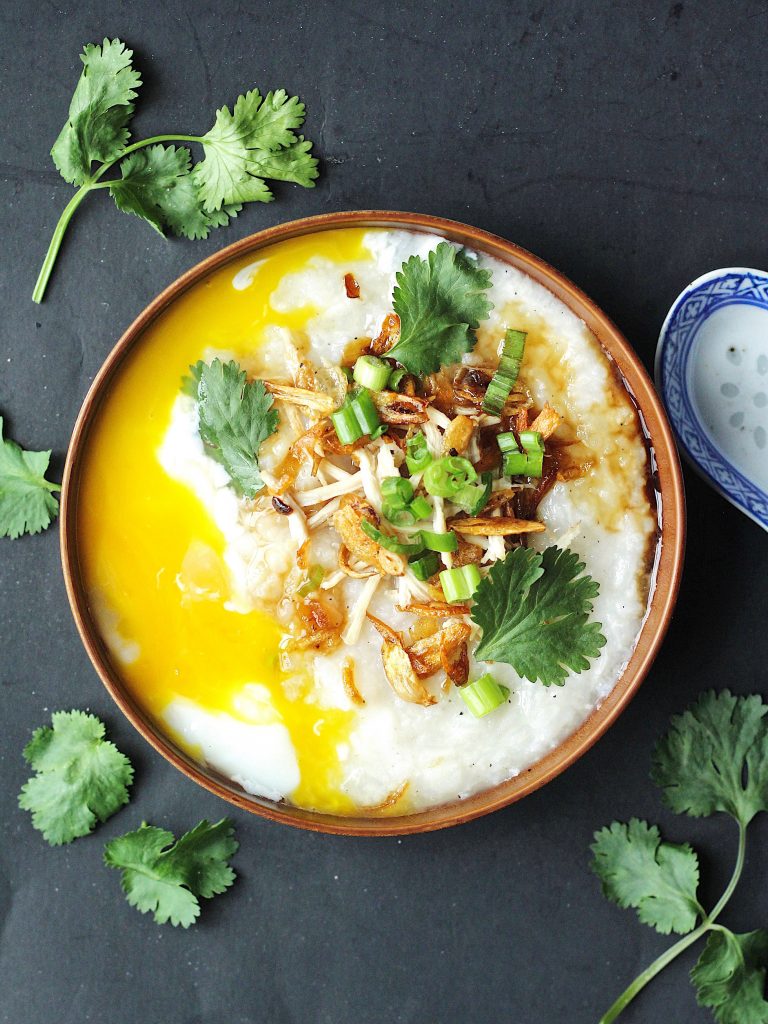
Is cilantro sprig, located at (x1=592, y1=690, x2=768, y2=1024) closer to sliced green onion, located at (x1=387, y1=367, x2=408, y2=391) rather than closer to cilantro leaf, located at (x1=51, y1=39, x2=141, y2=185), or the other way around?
sliced green onion, located at (x1=387, y1=367, x2=408, y2=391)

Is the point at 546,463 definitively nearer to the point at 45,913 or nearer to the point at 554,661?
the point at 554,661

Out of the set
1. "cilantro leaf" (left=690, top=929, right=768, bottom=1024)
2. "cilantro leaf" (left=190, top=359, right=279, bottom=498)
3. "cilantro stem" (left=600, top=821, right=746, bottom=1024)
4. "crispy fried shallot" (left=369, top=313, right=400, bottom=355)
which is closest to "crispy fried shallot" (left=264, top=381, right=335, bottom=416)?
"cilantro leaf" (left=190, top=359, right=279, bottom=498)

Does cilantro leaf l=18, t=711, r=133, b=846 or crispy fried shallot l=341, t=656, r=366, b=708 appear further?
cilantro leaf l=18, t=711, r=133, b=846

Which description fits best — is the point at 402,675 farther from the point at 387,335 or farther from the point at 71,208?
the point at 71,208

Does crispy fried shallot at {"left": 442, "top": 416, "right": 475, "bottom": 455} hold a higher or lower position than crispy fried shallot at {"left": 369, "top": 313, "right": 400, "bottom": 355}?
lower

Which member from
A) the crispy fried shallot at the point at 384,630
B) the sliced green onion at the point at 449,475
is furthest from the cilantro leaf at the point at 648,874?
the sliced green onion at the point at 449,475

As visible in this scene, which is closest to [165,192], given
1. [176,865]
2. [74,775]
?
[74,775]
